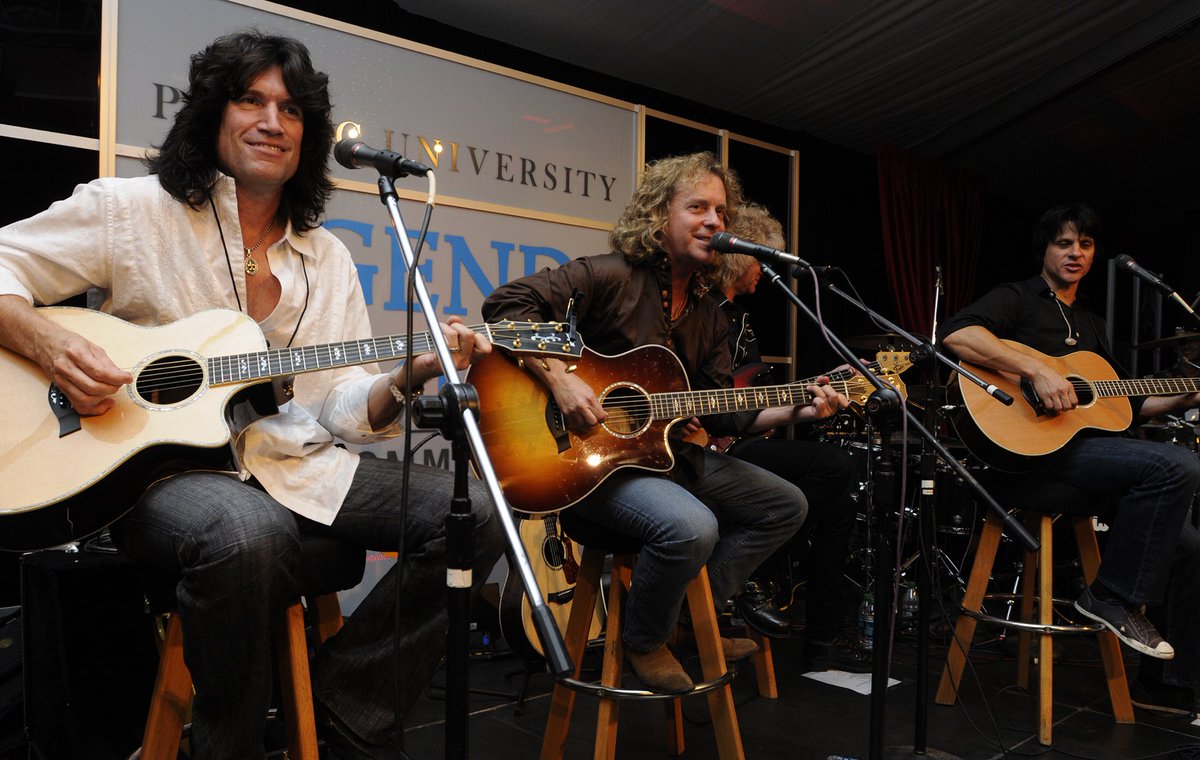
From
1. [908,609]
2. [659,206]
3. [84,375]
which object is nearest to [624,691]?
[84,375]

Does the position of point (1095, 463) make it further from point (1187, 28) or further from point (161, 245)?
point (1187, 28)

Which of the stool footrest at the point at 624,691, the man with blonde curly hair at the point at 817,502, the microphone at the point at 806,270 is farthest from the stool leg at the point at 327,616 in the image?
the man with blonde curly hair at the point at 817,502

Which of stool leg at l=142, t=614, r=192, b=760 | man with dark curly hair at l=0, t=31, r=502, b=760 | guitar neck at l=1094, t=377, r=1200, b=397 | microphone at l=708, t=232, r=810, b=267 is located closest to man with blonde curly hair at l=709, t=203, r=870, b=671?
guitar neck at l=1094, t=377, r=1200, b=397

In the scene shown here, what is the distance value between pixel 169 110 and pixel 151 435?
2.15 metres

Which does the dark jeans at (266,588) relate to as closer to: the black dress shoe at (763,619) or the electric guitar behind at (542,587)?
the electric guitar behind at (542,587)

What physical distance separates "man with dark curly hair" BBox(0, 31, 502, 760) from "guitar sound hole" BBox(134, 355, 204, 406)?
8 centimetres

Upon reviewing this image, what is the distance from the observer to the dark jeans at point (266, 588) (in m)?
1.61

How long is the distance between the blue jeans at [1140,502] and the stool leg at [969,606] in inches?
13.1

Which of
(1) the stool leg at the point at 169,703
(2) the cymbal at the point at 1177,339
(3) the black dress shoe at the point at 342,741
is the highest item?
(2) the cymbal at the point at 1177,339

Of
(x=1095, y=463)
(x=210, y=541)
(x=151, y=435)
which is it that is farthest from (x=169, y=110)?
(x=1095, y=463)

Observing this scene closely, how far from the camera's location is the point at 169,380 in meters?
1.82

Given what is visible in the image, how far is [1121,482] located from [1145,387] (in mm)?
642

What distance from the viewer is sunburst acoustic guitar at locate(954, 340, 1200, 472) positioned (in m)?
2.99

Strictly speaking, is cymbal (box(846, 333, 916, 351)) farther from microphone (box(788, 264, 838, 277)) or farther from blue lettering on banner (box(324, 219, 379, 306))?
blue lettering on banner (box(324, 219, 379, 306))
